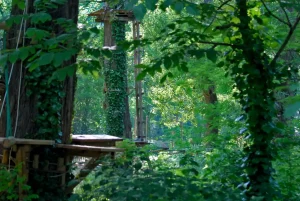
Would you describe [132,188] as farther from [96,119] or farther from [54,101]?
[96,119]

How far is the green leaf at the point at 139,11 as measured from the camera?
2.66m

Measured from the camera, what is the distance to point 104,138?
7.03 meters

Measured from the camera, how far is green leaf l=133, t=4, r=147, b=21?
8.74 ft

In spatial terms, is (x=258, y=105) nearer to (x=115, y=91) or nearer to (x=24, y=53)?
(x=24, y=53)

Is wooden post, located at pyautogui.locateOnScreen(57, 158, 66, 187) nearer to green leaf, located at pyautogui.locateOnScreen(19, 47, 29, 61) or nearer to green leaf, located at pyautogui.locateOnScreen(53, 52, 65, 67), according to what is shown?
green leaf, located at pyautogui.locateOnScreen(19, 47, 29, 61)

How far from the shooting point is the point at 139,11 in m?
2.68

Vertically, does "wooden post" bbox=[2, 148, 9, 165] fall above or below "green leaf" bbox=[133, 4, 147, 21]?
below

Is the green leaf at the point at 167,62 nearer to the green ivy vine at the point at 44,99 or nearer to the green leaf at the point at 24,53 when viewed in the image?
the green leaf at the point at 24,53

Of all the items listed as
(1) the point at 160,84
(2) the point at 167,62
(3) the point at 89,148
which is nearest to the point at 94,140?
(3) the point at 89,148

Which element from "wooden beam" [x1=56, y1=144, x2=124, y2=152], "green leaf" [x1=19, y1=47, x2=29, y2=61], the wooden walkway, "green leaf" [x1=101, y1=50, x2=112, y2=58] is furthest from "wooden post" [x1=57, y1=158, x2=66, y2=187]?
"green leaf" [x1=19, y1=47, x2=29, y2=61]

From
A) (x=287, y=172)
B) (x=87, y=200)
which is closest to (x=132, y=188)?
(x=87, y=200)

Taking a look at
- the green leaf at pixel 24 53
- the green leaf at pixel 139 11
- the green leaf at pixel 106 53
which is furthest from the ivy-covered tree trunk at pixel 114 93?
the green leaf at pixel 139 11

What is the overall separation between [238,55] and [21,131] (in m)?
2.82

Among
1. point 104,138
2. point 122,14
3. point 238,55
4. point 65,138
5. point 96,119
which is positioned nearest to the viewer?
point 238,55
